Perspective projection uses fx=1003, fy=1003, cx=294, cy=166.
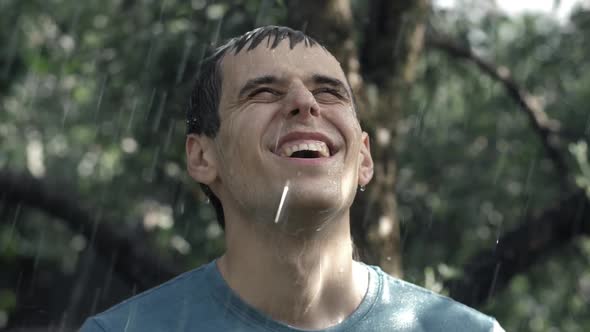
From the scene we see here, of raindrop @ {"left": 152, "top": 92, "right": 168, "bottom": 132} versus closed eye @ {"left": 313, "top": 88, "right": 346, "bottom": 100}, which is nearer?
closed eye @ {"left": 313, "top": 88, "right": 346, "bottom": 100}

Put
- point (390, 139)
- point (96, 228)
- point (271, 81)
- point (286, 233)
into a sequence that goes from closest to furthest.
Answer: point (286, 233) < point (271, 81) < point (390, 139) < point (96, 228)

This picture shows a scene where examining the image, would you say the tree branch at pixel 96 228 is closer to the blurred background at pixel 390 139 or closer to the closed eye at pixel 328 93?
the blurred background at pixel 390 139

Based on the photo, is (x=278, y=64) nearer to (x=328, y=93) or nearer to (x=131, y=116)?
(x=328, y=93)

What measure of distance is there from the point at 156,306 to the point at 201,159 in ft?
1.78

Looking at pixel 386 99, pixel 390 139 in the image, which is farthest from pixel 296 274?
pixel 386 99

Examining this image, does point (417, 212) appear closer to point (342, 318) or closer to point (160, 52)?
point (160, 52)

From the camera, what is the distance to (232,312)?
119 inches

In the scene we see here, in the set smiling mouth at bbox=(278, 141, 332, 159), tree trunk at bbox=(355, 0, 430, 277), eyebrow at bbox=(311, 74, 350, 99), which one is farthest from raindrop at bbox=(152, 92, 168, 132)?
smiling mouth at bbox=(278, 141, 332, 159)

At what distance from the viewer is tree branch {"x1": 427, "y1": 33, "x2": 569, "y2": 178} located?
5.96 meters

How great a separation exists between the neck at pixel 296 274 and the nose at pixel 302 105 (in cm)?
34

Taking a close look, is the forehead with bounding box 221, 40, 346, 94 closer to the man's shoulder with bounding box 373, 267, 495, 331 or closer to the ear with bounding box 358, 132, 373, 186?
the ear with bounding box 358, 132, 373, 186

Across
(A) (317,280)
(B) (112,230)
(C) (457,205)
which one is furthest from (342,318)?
(C) (457,205)

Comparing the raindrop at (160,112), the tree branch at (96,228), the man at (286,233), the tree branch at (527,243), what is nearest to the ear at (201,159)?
the man at (286,233)

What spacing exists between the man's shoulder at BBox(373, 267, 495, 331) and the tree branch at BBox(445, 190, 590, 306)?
211 cm
